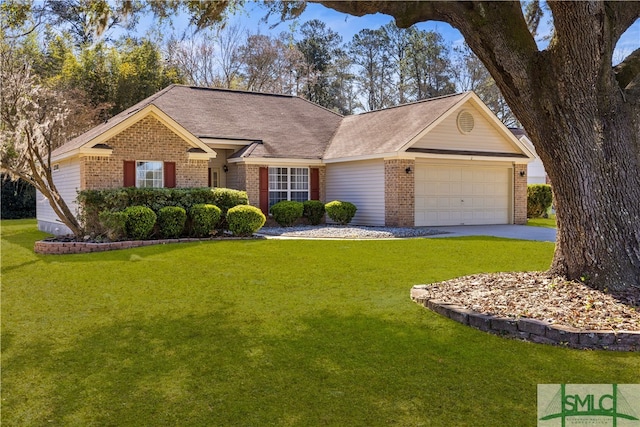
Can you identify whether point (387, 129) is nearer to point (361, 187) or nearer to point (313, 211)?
point (361, 187)

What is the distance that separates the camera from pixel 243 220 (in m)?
15.9

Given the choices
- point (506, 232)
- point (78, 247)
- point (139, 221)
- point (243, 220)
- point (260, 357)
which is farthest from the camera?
point (506, 232)

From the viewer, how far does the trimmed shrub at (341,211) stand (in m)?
20.0

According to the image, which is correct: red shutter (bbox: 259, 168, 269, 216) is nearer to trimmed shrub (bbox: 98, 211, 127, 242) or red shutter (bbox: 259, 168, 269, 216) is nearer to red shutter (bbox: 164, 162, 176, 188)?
red shutter (bbox: 164, 162, 176, 188)

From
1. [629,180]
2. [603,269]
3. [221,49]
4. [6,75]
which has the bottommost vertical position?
[603,269]

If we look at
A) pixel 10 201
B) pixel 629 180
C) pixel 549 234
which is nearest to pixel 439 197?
pixel 549 234

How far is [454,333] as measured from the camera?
606 cm

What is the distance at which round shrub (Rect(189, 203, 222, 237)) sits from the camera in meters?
15.5

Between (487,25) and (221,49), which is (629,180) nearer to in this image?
(487,25)

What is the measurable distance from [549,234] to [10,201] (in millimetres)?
27266

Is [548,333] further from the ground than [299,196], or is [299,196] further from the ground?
[299,196]

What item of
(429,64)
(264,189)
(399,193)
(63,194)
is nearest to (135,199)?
(63,194)

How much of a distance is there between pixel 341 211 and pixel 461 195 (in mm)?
4714

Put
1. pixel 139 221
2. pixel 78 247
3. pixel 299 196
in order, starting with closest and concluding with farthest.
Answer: pixel 78 247
pixel 139 221
pixel 299 196
